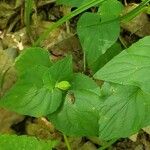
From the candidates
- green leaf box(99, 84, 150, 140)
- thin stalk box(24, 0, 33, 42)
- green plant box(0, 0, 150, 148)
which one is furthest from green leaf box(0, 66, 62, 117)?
thin stalk box(24, 0, 33, 42)

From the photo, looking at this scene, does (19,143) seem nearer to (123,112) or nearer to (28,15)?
(123,112)

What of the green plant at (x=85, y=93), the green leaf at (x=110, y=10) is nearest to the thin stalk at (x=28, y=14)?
the green plant at (x=85, y=93)

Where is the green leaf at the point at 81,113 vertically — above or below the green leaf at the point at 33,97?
below

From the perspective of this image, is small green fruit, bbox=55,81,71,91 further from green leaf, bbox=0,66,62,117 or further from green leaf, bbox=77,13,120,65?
green leaf, bbox=77,13,120,65

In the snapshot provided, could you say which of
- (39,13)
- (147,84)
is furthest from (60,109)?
(39,13)

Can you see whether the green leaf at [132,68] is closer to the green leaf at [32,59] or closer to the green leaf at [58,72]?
the green leaf at [58,72]

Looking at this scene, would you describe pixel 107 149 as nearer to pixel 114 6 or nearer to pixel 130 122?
pixel 130 122

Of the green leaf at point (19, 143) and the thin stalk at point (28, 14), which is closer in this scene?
the green leaf at point (19, 143)
